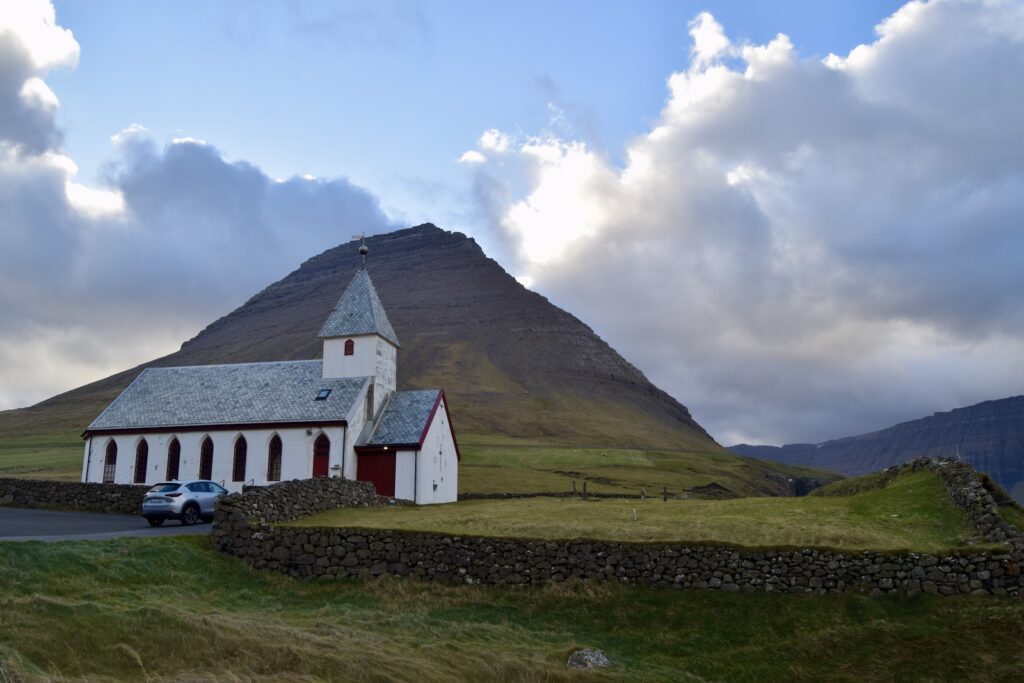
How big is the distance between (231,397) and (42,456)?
206 ft

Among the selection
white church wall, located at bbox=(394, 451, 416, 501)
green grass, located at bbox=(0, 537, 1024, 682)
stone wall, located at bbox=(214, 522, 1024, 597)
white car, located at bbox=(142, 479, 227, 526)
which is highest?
white church wall, located at bbox=(394, 451, 416, 501)

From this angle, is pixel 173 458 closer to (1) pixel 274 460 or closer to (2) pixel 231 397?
(2) pixel 231 397

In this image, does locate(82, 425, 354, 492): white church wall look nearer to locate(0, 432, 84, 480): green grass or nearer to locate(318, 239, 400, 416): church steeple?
locate(318, 239, 400, 416): church steeple

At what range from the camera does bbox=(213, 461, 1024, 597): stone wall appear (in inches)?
819

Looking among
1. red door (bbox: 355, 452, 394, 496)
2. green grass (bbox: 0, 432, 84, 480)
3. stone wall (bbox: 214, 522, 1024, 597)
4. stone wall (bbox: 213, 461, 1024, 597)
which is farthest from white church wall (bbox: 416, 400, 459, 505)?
green grass (bbox: 0, 432, 84, 480)

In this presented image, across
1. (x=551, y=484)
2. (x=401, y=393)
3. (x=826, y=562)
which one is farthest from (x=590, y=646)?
(x=551, y=484)

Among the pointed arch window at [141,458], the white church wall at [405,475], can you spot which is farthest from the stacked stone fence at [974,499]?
the pointed arch window at [141,458]

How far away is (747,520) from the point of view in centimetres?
2592

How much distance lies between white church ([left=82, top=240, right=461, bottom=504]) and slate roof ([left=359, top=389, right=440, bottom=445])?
0.24 feet

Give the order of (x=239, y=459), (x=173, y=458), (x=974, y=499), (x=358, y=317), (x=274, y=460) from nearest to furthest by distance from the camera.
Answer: (x=974, y=499) < (x=274, y=460) < (x=239, y=459) < (x=173, y=458) < (x=358, y=317)

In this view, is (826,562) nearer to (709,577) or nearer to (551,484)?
(709,577)

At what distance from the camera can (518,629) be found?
64.9 ft

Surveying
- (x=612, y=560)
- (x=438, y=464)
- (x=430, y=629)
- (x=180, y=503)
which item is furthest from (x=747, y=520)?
(x=438, y=464)

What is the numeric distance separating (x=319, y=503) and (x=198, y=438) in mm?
21369
